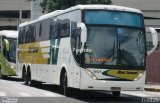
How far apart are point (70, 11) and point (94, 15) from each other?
5.97 feet

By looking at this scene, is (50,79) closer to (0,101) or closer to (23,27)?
(0,101)

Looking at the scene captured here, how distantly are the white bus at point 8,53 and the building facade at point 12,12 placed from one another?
65.5 m

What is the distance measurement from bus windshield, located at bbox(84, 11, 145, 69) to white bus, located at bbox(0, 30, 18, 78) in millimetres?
16626

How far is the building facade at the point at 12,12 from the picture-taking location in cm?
10144

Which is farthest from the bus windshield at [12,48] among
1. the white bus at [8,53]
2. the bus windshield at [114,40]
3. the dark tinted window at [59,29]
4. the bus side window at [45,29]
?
the bus windshield at [114,40]

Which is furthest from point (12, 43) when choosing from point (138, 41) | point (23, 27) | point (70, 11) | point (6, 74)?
point (138, 41)

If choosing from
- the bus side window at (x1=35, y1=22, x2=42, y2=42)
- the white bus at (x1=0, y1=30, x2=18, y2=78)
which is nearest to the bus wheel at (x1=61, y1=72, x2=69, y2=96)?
the bus side window at (x1=35, y1=22, x2=42, y2=42)

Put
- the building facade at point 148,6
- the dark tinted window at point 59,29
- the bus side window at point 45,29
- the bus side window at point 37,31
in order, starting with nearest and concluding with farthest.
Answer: the dark tinted window at point 59,29 < the bus side window at point 45,29 < the bus side window at point 37,31 < the building facade at point 148,6

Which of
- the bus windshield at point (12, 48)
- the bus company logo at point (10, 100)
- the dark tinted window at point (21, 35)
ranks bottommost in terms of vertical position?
the bus company logo at point (10, 100)

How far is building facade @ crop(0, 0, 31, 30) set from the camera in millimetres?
101438

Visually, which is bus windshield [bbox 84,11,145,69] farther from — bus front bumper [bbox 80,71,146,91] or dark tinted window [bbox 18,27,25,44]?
dark tinted window [bbox 18,27,25,44]

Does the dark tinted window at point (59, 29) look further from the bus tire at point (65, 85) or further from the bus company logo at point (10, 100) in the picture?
the bus company logo at point (10, 100)

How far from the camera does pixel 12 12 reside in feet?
344

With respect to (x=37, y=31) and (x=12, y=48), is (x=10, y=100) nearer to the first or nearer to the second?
(x=37, y=31)
